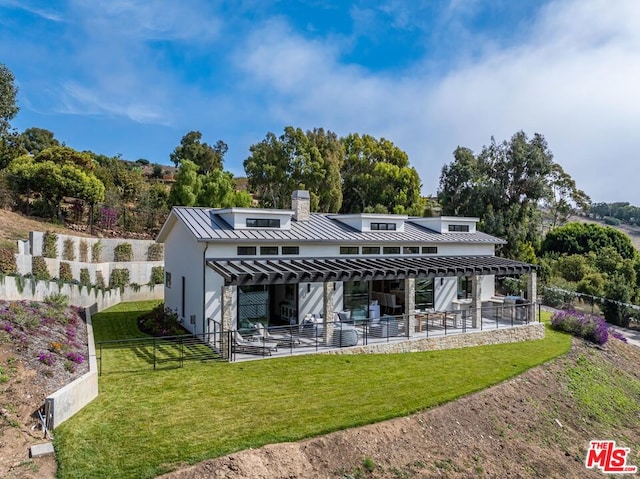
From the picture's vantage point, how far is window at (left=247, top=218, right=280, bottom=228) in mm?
18125

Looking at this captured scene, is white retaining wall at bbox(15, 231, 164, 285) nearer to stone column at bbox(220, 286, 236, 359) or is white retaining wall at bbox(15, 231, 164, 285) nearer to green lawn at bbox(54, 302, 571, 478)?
green lawn at bbox(54, 302, 571, 478)

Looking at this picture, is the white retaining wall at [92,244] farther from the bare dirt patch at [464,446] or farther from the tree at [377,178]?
the tree at [377,178]

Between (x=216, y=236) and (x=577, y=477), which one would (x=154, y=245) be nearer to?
(x=216, y=236)

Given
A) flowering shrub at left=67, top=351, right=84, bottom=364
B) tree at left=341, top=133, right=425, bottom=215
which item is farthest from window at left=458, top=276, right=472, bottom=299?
tree at left=341, top=133, right=425, bottom=215

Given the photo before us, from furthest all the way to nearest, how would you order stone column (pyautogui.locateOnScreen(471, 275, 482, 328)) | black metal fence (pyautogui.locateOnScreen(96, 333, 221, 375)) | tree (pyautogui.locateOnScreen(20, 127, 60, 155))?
tree (pyautogui.locateOnScreen(20, 127, 60, 155)) < stone column (pyautogui.locateOnScreen(471, 275, 482, 328)) < black metal fence (pyautogui.locateOnScreen(96, 333, 221, 375))

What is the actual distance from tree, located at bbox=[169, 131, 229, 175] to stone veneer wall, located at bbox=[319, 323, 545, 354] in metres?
44.5

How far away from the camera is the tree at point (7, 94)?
25.3 meters

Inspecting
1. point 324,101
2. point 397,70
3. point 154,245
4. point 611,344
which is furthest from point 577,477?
point 154,245

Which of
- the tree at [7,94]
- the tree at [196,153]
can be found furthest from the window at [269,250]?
the tree at [196,153]

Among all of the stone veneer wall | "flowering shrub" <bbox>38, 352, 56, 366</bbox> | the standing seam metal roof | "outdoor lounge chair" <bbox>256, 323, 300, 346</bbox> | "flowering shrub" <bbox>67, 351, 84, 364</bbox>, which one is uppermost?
the standing seam metal roof

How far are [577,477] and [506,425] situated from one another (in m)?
1.84

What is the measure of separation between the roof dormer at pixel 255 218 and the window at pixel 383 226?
4718 mm

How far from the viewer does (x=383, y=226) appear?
21.8 metres

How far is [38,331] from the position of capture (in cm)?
1223
